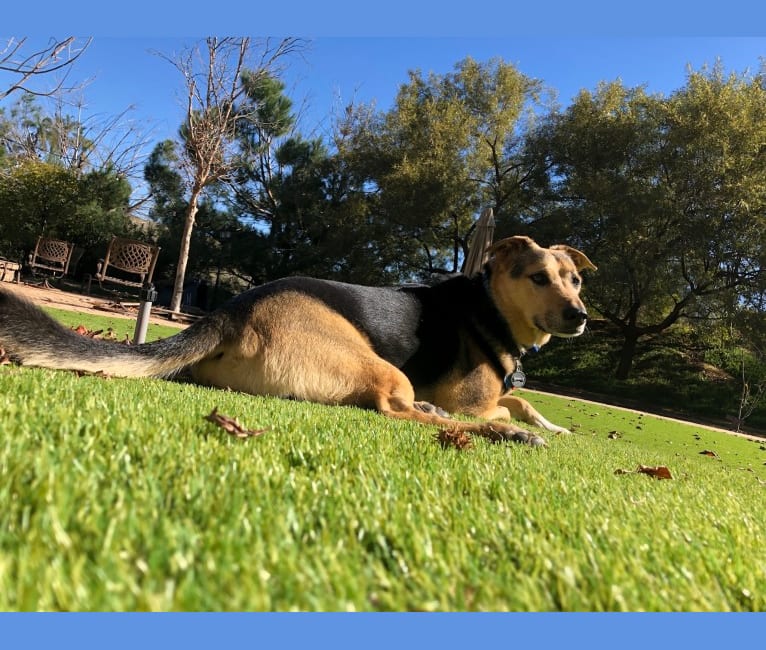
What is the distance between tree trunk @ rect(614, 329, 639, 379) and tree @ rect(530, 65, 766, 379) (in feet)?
0.13

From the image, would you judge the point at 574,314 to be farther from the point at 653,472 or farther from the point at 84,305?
the point at 84,305

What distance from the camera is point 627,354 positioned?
20.7m

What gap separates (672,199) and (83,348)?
19.9 m

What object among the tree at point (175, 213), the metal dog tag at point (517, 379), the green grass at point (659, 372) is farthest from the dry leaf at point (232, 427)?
the tree at point (175, 213)

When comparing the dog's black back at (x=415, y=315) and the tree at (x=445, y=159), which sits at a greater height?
the tree at (x=445, y=159)

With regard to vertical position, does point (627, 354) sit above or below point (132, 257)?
above

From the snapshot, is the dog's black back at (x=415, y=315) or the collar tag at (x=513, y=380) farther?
the collar tag at (x=513, y=380)

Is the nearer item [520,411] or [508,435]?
[508,435]

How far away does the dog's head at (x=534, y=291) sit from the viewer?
4.71 m

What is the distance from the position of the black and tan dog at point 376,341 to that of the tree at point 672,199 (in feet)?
46.6

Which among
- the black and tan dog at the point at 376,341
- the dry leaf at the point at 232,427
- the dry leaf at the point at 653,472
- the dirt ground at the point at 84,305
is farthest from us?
the dirt ground at the point at 84,305

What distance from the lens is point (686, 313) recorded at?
19.4 m

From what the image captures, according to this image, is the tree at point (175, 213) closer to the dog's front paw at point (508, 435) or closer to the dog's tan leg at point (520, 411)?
the dog's tan leg at point (520, 411)

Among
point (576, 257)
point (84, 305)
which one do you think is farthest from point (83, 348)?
point (84, 305)
